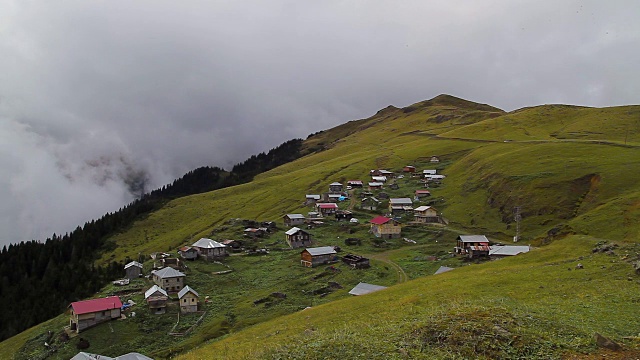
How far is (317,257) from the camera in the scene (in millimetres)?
87688

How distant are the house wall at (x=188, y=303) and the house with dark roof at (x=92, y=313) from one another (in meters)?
9.54

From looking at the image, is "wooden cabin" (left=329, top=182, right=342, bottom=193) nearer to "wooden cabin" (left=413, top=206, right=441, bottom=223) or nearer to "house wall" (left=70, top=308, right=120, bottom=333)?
"wooden cabin" (left=413, top=206, right=441, bottom=223)

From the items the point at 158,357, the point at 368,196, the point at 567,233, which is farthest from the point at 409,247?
the point at 158,357

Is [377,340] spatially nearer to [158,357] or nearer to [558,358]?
[558,358]

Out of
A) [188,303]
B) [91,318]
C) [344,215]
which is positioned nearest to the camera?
[91,318]

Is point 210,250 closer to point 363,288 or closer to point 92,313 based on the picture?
point 92,313

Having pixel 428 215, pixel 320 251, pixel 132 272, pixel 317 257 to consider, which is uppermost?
pixel 428 215

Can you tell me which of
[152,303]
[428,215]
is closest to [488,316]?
[152,303]

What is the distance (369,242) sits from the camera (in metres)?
102

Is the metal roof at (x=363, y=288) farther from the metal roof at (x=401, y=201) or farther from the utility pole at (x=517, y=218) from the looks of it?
the metal roof at (x=401, y=201)

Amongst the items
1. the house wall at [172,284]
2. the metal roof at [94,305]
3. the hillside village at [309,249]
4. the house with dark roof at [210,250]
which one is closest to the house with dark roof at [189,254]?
the hillside village at [309,249]

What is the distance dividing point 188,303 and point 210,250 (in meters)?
25.4

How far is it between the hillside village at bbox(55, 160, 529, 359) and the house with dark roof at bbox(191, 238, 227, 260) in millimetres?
216

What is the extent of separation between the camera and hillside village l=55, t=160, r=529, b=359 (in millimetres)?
67938
